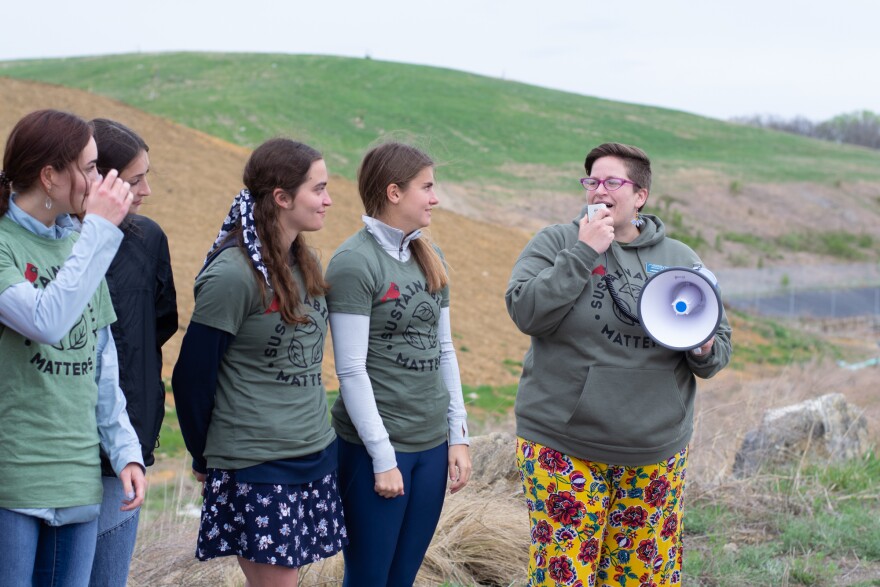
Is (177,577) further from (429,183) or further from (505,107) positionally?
(505,107)

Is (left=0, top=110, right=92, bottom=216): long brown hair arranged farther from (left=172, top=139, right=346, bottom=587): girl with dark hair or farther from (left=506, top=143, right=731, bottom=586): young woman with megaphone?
(left=506, top=143, right=731, bottom=586): young woman with megaphone

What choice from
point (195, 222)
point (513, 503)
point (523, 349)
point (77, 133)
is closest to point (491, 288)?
point (523, 349)

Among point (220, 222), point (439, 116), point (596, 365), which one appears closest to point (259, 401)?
point (596, 365)

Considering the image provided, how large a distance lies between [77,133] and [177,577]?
2243mm

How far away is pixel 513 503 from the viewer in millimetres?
5102

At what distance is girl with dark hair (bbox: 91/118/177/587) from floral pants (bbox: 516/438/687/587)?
1.34m

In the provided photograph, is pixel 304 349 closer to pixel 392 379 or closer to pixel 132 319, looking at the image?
pixel 392 379

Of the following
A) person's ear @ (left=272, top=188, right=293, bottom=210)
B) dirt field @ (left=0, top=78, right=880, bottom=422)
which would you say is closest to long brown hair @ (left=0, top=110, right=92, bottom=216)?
person's ear @ (left=272, top=188, right=293, bottom=210)

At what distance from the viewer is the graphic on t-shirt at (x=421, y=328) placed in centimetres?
330

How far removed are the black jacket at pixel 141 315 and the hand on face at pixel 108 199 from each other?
0.41m

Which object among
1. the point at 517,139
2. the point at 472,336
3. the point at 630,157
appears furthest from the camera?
the point at 517,139

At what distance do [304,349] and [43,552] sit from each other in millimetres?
956

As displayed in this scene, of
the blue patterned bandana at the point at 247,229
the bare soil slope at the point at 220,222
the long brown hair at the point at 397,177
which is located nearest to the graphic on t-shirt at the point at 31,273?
the blue patterned bandana at the point at 247,229

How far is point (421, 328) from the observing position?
10.9ft
